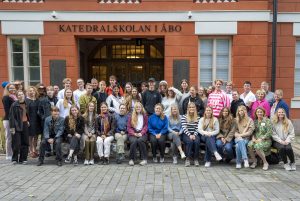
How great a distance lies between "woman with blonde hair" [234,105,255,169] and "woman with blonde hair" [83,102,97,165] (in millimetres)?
3333

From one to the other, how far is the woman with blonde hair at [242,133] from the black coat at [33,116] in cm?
482

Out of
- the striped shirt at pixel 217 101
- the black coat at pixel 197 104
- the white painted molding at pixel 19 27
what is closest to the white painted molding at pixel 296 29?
the striped shirt at pixel 217 101

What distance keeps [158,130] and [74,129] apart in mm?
2006

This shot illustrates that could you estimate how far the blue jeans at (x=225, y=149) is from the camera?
7.23m

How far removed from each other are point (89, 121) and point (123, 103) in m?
0.96

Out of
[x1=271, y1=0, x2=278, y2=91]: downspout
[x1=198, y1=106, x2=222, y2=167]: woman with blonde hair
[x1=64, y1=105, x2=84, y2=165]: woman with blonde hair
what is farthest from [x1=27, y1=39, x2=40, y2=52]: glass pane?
[x1=271, y1=0, x2=278, y2=91]: downspout

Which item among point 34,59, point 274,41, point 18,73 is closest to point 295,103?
point 274,41

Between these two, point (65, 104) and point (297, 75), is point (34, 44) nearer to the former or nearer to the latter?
point (65, 104)

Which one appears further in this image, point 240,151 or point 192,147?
point 192,147

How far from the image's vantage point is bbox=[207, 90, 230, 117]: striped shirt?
776 centimetres

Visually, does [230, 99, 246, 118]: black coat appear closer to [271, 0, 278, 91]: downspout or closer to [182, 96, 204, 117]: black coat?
[182, 96, 204, 117]: black coat

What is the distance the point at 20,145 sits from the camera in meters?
7.44

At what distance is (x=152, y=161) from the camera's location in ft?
25.4

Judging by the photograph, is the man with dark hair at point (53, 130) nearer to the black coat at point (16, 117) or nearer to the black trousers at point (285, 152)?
the black coat at point (16, 117)
